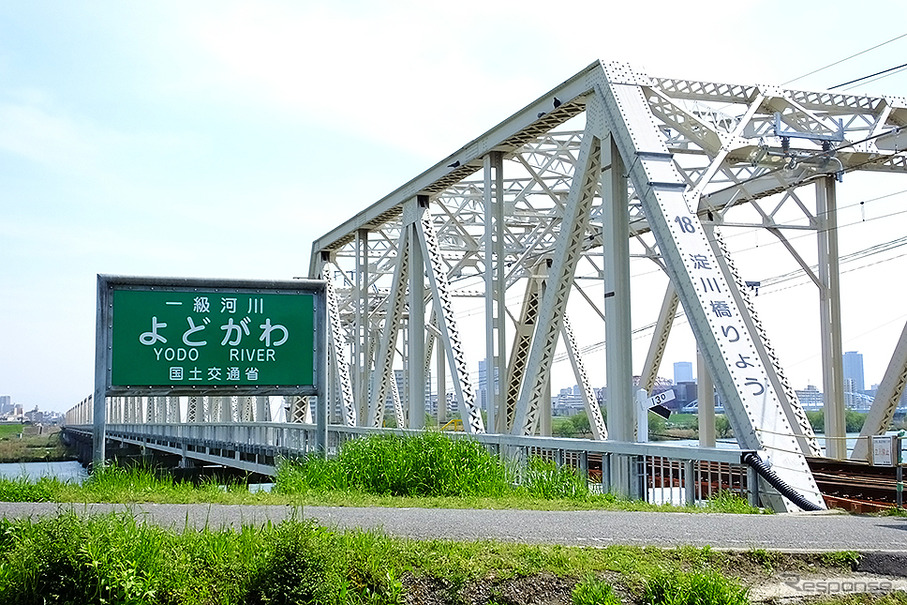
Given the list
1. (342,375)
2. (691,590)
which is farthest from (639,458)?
(342,375)

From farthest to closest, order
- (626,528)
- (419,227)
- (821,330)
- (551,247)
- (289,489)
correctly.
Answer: (551,247)
(419,227)
(821,330)
(289,489)
(626,528)

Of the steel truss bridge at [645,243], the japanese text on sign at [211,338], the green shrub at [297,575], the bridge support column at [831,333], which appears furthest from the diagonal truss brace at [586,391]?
the green shrub at [297,575]

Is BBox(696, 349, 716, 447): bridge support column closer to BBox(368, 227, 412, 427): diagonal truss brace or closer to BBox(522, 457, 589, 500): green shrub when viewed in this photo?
BBox(368, 227, 412, 427): diagonal truss brace

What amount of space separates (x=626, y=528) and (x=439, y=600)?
2.43m

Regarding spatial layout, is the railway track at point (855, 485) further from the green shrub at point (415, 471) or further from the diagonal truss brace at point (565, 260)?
the diagonal truss brace at point (565, 260)

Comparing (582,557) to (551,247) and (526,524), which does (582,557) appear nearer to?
(526,524)

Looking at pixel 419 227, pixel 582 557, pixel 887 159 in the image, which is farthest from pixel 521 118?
pixel 582 557

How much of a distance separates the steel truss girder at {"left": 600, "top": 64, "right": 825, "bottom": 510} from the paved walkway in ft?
6.24

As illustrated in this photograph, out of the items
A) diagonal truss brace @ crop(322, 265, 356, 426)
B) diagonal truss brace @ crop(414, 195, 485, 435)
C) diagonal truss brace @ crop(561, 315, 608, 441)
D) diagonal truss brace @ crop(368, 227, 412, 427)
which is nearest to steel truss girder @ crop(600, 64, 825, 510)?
diagonal truss brace @ crop(414, 195, 485, 435)

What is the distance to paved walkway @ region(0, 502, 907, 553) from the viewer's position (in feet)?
23.5

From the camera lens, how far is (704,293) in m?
12.2

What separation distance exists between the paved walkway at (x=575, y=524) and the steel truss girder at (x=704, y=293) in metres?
1.90

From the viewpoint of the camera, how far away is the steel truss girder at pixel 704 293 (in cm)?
1134

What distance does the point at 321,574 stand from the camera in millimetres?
5863
